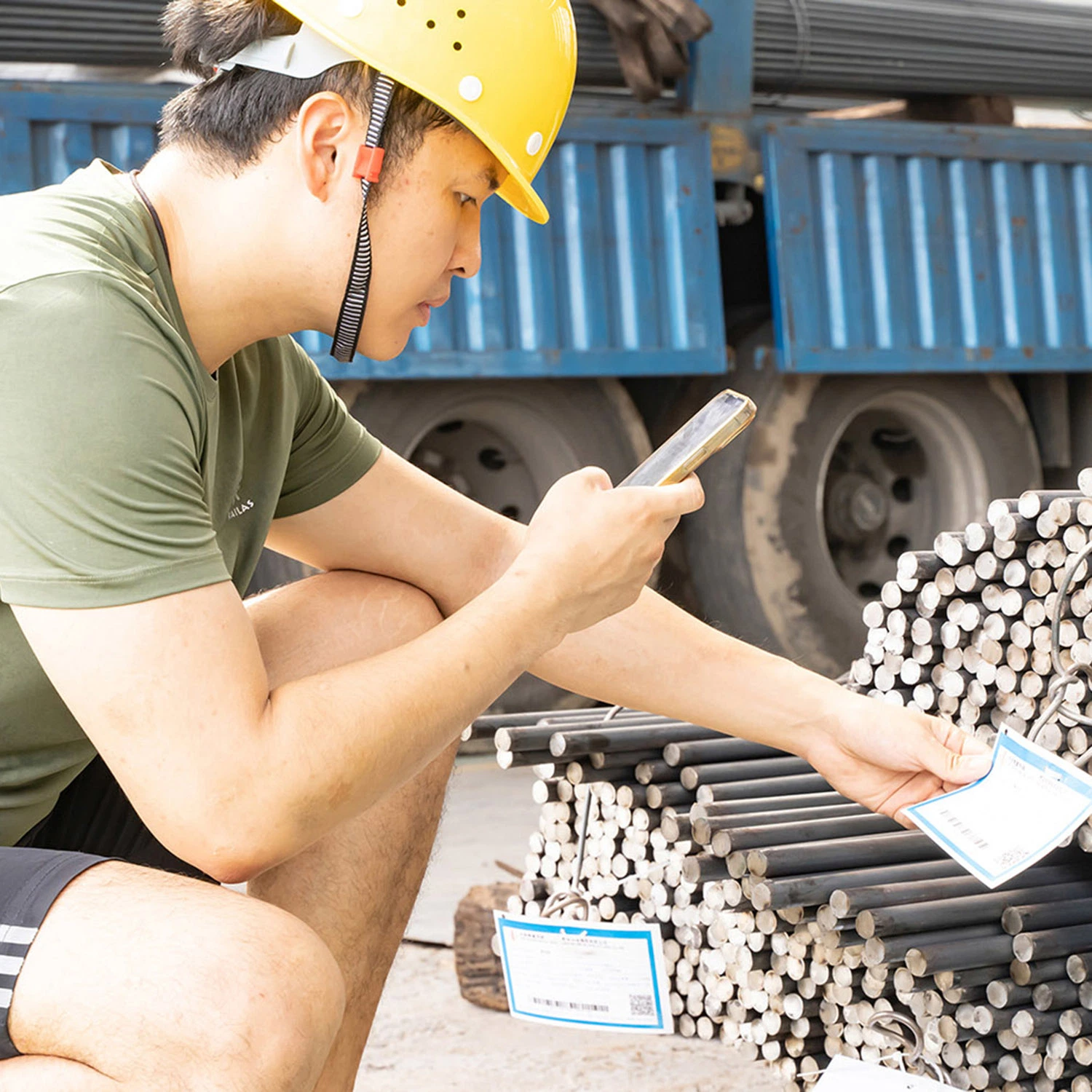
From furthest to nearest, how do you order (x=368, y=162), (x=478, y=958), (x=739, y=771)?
(x=478, y=958) < (x=739, y=771) < (x=368, y=162)

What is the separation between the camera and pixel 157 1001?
4.91 ft

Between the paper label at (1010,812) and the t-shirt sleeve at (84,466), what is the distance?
100 cm

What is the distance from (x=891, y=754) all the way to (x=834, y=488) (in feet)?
13.7

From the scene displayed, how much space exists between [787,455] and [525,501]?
1.06 metres

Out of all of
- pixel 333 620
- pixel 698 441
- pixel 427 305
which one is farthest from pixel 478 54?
pixel 333 620

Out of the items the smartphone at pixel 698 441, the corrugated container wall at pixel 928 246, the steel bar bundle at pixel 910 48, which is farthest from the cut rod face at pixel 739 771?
the steel bar bundle at pixel 910 48

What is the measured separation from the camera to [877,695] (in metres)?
2.59

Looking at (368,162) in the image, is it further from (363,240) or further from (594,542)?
(594,542)

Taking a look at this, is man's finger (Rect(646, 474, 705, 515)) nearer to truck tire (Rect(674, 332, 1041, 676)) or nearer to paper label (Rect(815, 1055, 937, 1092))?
paper label (Rect(815, 1055, 937, 1092))

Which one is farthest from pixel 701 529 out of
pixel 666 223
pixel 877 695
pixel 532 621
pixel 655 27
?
pixel 532 621

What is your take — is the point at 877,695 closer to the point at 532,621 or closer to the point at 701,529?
the point at 532,621

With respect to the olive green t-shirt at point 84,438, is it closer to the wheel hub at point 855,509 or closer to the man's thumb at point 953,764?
the man's thumb at point 953,764

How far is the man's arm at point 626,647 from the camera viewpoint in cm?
224

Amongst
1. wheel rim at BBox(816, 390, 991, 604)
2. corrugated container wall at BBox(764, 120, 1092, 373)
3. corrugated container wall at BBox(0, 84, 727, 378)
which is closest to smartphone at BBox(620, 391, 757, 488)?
corrugated container wall at BBox(0, 84, 727, 378)
